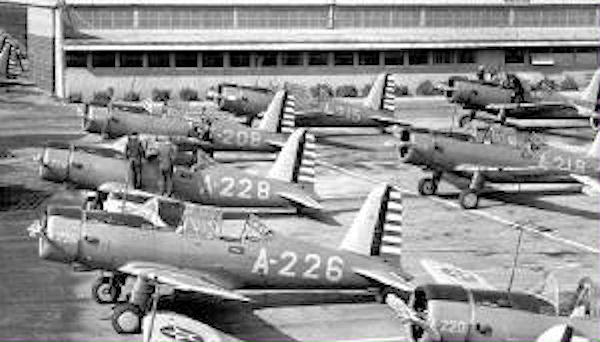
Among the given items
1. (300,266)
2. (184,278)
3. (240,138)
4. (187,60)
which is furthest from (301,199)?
(187,60)

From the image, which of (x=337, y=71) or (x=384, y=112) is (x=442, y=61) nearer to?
(x=337, y=71)

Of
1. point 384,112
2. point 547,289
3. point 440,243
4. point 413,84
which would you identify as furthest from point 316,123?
point 547,289

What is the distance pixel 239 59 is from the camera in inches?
2037

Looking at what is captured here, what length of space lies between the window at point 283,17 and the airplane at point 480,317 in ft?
137

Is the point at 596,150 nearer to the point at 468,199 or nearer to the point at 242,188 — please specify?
the point at 468,199

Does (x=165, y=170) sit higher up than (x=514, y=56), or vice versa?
(x=514, y=56)

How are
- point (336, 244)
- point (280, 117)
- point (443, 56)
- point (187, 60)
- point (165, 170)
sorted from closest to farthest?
point (336, 244)
point (165, 170)
point (280, 117)
point (187, 60)
point (443, 56)

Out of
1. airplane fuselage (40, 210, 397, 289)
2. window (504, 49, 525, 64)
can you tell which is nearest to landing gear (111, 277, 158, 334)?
airplane fuselage (40, 210, 397, 289)

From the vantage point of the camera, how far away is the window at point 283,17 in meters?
54.3

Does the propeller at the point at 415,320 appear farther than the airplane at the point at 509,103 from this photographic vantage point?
No

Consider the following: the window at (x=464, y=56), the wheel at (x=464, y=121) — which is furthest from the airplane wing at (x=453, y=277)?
the window at (x=464, y=56)

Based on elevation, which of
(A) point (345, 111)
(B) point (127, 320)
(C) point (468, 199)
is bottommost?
(B) point (127, 320)

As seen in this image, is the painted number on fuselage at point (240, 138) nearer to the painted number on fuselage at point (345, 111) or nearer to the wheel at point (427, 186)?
the wheel at point (427, 186)

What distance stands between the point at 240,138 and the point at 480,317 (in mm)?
18048
